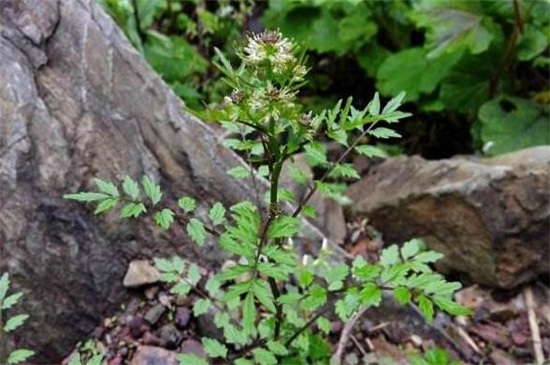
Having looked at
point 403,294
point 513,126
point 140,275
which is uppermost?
point 403,294

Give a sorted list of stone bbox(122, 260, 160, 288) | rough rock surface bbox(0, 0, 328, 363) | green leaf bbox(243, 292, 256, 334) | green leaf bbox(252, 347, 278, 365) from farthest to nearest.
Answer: stone bbox(122, 260, 160, 288) < rough rock surface bbox(0, 0, 328, 363) < green leaf bbox(252, 347, 278, 365) < green leaf bbox(243, 292, 256, 334)

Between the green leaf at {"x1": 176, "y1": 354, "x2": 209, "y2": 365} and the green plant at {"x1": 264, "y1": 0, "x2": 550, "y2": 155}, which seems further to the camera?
the green plant at {"x1": 264, "y1": 0, "x2": 550, "y2": 155}

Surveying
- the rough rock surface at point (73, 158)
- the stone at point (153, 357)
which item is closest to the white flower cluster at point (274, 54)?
the rough rock surface at point (73, 158)

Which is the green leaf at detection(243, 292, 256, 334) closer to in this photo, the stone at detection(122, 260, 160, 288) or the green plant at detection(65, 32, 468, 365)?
the green plant at detection(65, 32, 468, 365)

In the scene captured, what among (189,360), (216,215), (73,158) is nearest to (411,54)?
(73,158)

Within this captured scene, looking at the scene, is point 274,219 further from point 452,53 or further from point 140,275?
point 452,53

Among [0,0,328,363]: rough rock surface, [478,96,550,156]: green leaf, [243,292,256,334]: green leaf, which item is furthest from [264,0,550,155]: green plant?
[243,292,256,334]: green leaf

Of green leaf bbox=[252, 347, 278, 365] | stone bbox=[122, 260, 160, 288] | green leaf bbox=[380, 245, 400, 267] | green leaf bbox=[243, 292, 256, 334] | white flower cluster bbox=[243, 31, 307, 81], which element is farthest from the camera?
stone bbox=[122, 260, 160, 288]
